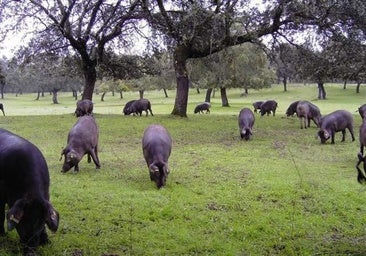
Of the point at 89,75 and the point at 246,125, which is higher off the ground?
the point at 89,75

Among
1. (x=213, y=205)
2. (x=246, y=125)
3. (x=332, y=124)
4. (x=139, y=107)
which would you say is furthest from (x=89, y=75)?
(x=213, y=205)

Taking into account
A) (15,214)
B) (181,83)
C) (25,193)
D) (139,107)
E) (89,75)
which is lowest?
(139,107)

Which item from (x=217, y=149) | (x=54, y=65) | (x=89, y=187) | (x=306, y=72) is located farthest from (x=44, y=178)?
(x=54, y=65)

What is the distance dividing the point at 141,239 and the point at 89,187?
3.49 metres

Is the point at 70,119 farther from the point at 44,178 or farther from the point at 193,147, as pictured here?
the point at 44,178

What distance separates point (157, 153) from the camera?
35.2 ft

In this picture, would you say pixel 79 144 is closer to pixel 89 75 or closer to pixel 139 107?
pixel 89 75

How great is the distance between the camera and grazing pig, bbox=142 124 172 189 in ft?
33.5

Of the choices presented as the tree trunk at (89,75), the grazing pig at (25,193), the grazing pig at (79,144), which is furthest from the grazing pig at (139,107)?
the grazing pig at (25,193)

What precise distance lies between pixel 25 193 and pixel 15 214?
48 cm

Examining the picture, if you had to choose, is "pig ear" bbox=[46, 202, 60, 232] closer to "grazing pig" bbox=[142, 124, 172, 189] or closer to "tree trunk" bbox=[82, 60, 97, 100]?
"grazing pig" bbox=[142, 124, 172, 189]

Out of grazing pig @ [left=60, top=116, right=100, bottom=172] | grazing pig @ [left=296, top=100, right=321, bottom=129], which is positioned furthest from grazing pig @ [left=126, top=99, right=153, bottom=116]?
grazing pig @ [left=60, top=116, right=100, bottom=172]

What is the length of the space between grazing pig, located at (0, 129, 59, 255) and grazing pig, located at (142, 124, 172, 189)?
3776 millimetres

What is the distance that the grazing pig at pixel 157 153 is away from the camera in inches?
402
